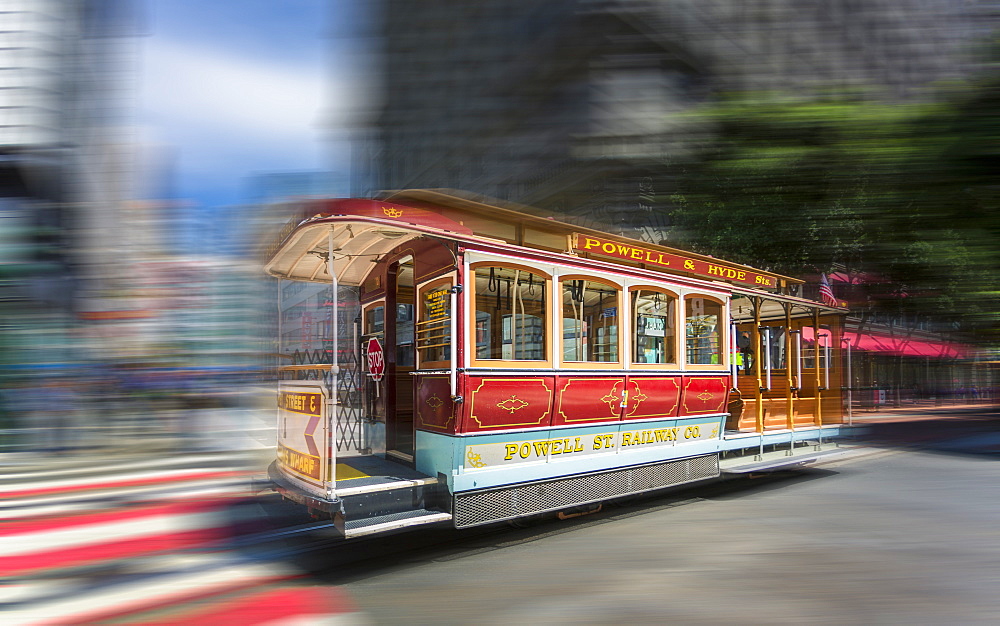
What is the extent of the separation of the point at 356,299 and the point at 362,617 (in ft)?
14.3

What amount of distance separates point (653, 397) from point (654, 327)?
80cm

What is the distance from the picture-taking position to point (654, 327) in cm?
746

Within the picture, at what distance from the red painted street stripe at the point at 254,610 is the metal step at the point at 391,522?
4.14 ft

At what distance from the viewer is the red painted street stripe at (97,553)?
2572 mm

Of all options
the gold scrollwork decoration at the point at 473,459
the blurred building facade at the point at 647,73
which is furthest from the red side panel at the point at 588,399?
the blurred building facade at the point at 647,73

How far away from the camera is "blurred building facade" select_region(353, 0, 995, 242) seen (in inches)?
39.1

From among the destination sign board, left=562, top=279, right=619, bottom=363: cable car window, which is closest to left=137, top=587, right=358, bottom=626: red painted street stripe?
left=562, top=279, right=619, bottom=363: cable car window

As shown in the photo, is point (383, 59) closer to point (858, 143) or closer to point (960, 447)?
point (858, 143)

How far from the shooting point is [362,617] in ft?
13.4

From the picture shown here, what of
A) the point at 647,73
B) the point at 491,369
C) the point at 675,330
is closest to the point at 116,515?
the point at 647,73

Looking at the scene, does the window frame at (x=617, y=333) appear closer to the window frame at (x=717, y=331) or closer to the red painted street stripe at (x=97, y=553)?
the window frame at (x=717, y=331)

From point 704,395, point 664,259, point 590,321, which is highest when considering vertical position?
point 664,259

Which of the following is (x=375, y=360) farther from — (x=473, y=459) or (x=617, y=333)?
(x=617, y=333)

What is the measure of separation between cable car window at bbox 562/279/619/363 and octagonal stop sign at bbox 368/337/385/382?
77.9 inches
